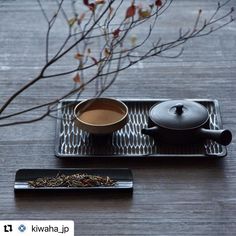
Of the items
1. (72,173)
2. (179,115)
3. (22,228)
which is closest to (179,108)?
(179,115)

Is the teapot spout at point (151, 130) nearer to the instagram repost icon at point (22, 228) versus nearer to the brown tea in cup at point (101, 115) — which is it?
the brown tea in cup at point (101, 115)

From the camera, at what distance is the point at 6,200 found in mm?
1332

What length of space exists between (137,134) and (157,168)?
143mm

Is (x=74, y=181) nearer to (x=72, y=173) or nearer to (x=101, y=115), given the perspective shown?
(x=72, y=173)

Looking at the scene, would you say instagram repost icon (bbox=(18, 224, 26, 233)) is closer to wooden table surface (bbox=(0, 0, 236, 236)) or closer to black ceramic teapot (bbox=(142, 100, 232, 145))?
wooden table surface (bbox=(0, 0, 236, 236))

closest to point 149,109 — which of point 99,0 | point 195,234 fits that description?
point 195,234

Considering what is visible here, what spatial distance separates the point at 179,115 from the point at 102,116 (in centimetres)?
22

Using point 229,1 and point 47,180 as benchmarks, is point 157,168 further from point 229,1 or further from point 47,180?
point 229,1

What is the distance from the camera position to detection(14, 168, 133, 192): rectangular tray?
1348mm

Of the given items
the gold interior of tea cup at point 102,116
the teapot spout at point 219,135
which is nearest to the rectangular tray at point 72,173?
the gold interior of tea cup at point 102,116

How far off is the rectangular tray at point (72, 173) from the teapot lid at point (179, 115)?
0.18 m

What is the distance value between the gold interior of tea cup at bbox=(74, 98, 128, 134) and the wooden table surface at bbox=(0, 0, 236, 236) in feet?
0.30

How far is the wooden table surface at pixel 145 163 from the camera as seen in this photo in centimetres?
127

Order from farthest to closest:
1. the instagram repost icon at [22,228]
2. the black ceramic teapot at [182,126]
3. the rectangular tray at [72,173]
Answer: the black ceramic teapot at [182,126] → the rectangular tray at [72,173] → the instagram repost icon at [22,228]
